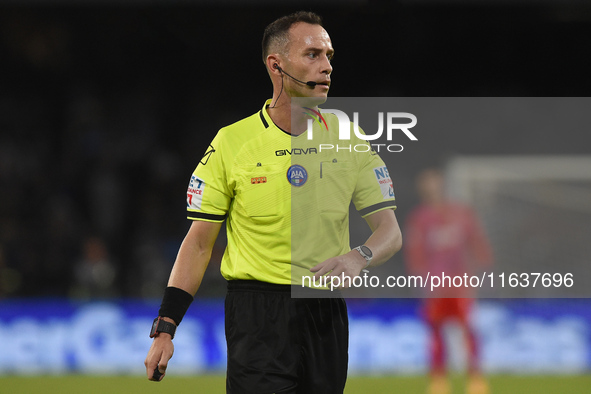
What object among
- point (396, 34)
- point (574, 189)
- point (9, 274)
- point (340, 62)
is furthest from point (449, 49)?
point (9, 274)

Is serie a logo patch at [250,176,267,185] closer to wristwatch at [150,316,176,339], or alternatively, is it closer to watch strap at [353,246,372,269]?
watch strap at [353,246,372,269]

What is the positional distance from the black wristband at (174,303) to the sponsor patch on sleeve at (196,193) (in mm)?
321

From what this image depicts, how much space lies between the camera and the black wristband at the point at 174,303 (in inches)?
110

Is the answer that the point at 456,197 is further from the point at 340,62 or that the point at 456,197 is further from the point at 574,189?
the point at 340,62

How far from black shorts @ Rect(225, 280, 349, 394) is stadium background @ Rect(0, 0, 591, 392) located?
544cm

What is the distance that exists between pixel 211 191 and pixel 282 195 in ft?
0.88

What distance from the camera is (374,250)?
271 centimetres

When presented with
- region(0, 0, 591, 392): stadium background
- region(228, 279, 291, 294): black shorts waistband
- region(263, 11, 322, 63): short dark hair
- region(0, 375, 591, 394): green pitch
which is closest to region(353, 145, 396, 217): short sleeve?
region(228, 279, 291, 294): black shorts waistband

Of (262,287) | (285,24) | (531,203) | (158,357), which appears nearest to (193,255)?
(262,287)

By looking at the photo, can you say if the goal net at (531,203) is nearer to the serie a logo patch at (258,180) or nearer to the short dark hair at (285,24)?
the short dark hair at (285,24)

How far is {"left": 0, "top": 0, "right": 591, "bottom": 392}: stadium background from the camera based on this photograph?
841 cm

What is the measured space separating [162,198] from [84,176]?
1.27 metres

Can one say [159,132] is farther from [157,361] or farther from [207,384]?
[157,361]

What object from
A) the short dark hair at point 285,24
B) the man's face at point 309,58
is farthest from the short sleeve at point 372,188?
the short dark hair at point 285,24
